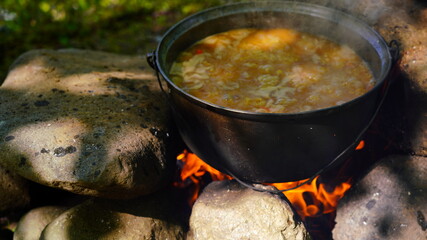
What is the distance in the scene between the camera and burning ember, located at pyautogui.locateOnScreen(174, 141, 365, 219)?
3.18 metres

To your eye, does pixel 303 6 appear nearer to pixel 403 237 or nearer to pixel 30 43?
pixel 403 237

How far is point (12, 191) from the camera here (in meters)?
3.21

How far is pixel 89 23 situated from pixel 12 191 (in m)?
3.24

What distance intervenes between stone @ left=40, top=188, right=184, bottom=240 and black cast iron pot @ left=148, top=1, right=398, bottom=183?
58 cm

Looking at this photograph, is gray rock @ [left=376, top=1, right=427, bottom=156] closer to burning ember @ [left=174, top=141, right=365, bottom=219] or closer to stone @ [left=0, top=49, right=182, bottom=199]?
burning ember @ [left=174, top=141, right=365, bottom=219]

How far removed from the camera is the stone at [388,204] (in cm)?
278

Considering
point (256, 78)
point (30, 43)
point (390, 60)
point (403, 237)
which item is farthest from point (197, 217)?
point (30, 43)

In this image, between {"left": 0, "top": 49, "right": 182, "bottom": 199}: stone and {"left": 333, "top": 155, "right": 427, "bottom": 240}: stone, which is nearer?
{"left": 0, "top": 49, "right": 182, "bottom": 199}: stone

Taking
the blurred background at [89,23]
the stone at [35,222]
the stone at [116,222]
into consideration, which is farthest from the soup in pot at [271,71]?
the blurred background at [89,23]

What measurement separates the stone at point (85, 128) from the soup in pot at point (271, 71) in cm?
45

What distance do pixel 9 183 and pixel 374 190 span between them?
282 cm

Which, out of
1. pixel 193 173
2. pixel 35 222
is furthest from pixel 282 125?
pixel 35 222

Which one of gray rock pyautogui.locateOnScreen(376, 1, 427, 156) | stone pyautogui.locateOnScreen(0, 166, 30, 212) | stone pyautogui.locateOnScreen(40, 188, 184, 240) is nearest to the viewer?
stone pyautogui.locateOnScreen(40, 188, 184, 240)

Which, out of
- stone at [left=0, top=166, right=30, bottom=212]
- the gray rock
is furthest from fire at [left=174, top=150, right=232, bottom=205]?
the gray rock
